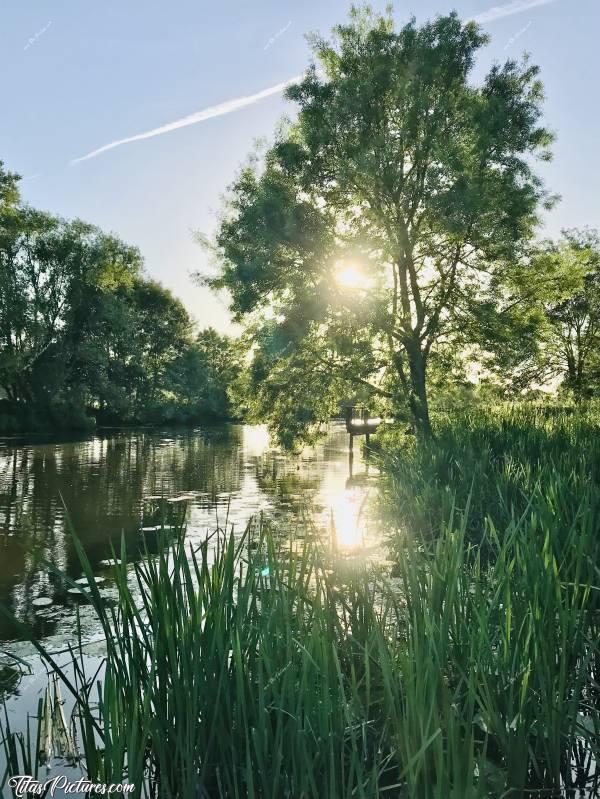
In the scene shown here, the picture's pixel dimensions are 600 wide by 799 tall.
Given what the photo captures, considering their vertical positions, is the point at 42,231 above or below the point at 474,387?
above

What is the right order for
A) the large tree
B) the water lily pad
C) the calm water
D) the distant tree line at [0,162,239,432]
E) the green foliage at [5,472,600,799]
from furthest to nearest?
the distant tree line at [0,162,239,432] < the large tree < the water lily pad < the calm water < the green foliage at [5,472,600,799]

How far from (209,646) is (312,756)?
0.55 meters

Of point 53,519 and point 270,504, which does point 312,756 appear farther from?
point 270,504

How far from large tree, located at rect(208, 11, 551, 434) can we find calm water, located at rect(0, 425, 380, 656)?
4126 millimetres

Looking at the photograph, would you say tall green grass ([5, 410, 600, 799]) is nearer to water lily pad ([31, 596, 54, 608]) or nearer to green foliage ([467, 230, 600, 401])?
water lily pad ([31, 596, 54, 608])

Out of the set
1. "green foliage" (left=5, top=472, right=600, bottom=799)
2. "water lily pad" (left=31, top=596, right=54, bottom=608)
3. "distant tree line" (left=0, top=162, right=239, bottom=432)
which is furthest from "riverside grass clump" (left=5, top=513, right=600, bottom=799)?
"distant tree line" (left=0, top=162, right=239, bottom=432)

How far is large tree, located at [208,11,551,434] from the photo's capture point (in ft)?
65.8

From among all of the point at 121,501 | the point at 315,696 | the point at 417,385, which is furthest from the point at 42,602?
the point at 417,385

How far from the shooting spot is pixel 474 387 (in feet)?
73.4

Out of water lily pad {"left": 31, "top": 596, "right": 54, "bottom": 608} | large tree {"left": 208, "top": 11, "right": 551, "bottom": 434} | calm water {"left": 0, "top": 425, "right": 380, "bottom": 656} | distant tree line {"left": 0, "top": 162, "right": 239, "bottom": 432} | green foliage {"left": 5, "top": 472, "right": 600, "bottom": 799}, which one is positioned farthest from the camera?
distant tree line {"left": 0, "top": 162, "right": 239, "bottom": 432}

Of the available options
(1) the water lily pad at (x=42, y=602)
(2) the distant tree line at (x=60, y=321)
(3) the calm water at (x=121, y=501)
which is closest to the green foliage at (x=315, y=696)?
(3) the calm water at (x=121, y=501)

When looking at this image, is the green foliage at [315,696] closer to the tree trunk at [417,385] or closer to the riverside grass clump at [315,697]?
the riverside grass clump at [315,697]

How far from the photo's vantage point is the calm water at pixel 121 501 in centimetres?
762

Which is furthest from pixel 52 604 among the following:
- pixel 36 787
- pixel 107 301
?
pixel 107 301
